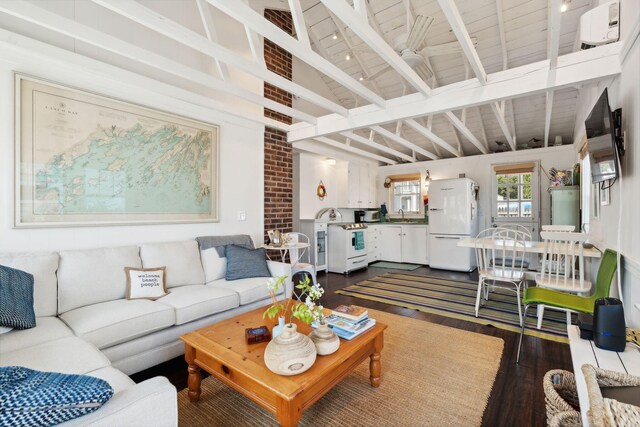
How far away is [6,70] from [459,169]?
23.2 feet

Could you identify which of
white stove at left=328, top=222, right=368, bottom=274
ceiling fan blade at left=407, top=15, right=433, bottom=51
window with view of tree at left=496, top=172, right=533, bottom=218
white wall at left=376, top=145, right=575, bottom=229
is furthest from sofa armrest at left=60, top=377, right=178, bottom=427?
window with view of tree at left=496, top=172, right=533, bottom=218

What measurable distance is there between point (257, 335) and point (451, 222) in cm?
494

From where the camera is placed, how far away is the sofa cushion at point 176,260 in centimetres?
266

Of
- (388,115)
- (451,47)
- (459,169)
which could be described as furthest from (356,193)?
(451,47)

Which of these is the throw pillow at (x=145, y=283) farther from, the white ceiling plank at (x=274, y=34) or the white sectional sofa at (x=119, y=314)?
the white ceiling plank at (x=274, y=34)

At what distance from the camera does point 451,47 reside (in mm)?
2744

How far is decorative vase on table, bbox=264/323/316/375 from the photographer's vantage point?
1392 millimetres

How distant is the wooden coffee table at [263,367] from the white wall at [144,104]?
1514 mm

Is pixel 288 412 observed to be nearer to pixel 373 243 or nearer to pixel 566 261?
pixel 566 261

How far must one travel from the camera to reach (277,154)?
4.24 m

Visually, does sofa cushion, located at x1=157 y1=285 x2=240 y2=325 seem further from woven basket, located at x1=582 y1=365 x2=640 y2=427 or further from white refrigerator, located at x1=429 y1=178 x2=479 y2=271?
white refrigerator, located at x1=429 y1=178 x2=479 y2=271

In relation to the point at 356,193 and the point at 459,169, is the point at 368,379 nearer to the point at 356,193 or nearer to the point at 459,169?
the point at 356,193

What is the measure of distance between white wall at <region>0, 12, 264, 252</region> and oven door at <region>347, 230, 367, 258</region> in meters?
1.98

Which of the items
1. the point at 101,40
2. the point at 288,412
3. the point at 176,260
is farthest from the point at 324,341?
the point at 101,40
